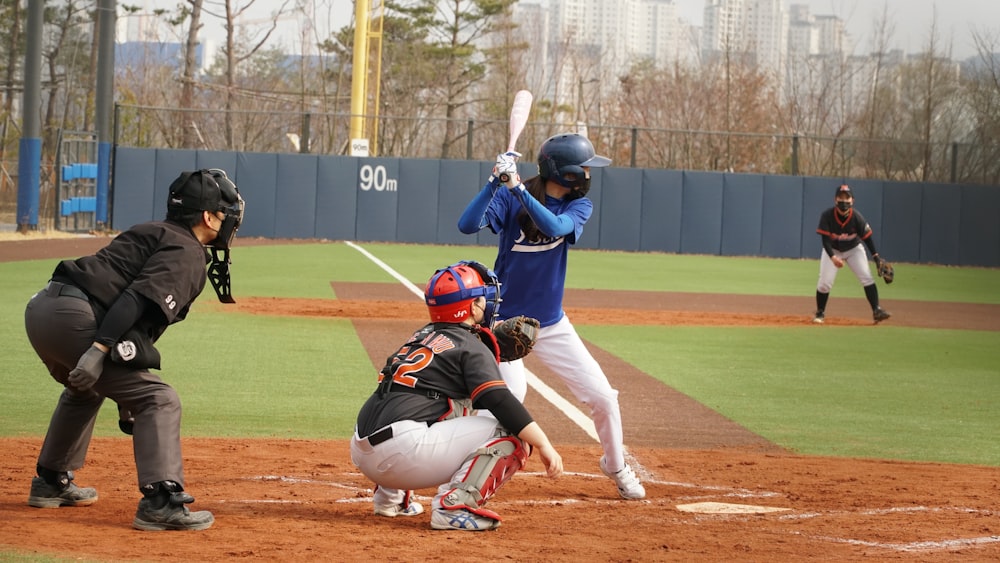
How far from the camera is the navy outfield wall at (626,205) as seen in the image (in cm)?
3438

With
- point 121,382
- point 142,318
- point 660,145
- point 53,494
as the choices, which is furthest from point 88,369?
point 660,145

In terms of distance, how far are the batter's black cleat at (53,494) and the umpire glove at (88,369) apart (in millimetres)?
890

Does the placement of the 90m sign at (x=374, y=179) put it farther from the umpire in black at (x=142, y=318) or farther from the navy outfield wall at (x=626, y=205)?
the umpire in black at (x=142, y=318)

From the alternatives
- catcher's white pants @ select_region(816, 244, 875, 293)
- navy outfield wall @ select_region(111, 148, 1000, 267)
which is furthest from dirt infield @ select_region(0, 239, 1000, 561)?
navy outfield wall @ select_region(111, 148, 1000, 267)

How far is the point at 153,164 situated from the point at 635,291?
1720cm

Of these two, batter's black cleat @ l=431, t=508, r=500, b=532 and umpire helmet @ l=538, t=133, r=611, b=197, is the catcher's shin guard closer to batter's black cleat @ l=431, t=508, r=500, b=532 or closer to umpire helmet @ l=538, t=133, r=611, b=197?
batter's black cleat @ l=431, t=508, r=500, b=532

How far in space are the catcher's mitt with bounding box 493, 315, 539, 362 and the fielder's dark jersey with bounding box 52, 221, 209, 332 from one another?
1.45 m

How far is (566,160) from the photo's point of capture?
657cm

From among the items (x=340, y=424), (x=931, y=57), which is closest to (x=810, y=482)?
(x=340, y=424)

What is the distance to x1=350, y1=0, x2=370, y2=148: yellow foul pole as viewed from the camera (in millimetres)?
35875

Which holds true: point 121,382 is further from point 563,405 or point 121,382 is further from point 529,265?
point 563,405

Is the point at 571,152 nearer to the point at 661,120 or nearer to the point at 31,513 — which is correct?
the point at 31,513

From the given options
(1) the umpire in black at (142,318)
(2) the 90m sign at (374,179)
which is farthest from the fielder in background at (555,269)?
(2) the 90m sign at (374,179)

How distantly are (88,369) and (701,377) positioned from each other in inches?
307
